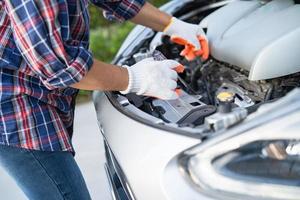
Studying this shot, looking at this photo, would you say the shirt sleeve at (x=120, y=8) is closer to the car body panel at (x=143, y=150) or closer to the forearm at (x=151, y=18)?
the forearm at (x=151, y=18)

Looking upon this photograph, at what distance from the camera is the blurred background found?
15.0 feet

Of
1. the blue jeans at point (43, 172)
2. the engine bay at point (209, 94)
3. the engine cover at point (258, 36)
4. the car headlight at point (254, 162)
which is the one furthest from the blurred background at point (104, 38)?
the car headlight at point (254, 162)

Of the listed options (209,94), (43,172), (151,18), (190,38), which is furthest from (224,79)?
(43,172)

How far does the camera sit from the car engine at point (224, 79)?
155 cm

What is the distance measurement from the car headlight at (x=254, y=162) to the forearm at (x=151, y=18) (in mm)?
903

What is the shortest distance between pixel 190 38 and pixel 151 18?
0.62 ft

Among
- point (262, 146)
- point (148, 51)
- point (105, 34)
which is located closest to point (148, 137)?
point (262, 146)

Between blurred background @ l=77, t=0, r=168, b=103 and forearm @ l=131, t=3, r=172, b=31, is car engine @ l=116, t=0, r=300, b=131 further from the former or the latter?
blurred background @ l=77, t=0, r=168, b=103

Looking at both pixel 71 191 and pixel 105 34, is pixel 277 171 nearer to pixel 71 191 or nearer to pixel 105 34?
pixel 71 191

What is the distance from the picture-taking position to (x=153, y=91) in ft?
5.36

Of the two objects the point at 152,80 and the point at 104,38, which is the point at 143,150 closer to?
the point at 152,80

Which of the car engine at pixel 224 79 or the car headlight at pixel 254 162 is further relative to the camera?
the car engine at pixel 224 79

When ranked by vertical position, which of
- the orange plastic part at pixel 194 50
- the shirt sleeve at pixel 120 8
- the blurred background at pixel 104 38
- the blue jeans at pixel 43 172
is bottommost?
the blurred background at pixel 104 38

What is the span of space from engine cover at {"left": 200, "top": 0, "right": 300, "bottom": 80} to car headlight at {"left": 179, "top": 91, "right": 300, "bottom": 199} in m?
0.50
